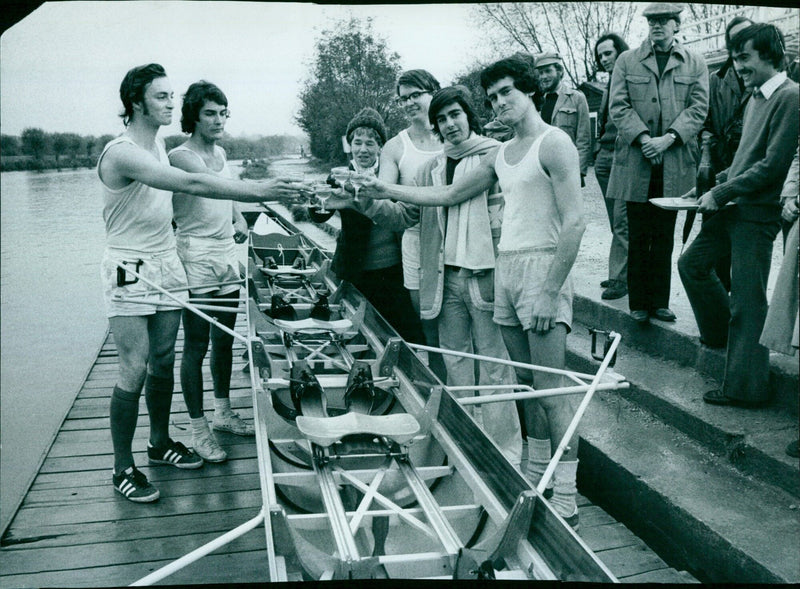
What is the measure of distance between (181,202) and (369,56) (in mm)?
1148

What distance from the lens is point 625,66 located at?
352 centimetres

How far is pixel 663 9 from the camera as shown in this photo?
331 cm

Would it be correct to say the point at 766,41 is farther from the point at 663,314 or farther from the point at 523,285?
the point at 663,314

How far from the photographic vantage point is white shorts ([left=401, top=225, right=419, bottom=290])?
310 centimetres

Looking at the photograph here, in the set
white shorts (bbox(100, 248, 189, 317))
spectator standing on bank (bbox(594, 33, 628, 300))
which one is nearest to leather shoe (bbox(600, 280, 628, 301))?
spectator standing on bank (bbox(594, 33, 628, 300))

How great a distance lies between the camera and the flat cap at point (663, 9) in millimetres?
3297

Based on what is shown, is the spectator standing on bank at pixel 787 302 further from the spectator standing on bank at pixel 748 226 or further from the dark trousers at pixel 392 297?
the dark trousers at pixel 392 297

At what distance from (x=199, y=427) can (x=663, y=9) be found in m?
2.79

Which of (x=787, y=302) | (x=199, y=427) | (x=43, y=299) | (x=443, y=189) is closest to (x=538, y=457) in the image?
(x=787, y=302)

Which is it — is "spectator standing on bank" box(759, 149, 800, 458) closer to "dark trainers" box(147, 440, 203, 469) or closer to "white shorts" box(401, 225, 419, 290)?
"white shorts" box(401, 225, 419, 290)

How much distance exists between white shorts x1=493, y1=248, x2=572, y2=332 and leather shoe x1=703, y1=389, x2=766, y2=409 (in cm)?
75

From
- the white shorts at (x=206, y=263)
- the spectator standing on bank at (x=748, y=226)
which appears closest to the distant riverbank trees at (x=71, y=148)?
the white shorts at (x=206, y=263)

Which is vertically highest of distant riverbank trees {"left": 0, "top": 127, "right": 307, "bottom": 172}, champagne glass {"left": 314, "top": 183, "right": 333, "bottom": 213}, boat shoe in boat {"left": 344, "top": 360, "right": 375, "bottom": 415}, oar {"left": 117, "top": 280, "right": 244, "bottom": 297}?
distant riverbank trees {"left": 0, "top": 127, "right": 307, "bottom": 172}

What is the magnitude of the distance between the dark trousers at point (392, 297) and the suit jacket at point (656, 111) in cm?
117
